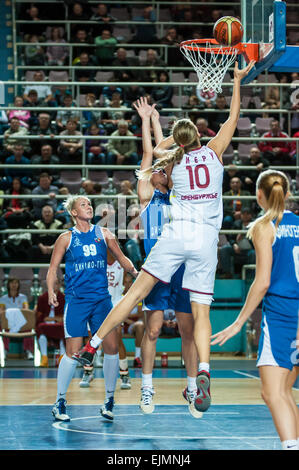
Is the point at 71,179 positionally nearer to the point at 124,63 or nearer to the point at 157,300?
the point at 124,63

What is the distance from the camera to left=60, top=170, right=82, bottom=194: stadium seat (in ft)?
50.7

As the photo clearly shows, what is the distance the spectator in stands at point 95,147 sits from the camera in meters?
15.9

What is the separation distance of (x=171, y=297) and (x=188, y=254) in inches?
37.2

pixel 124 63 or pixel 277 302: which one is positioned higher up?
pixel 124 63

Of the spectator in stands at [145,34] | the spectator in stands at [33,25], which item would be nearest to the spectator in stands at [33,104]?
the spectator in stands at [33,25]

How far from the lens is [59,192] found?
14969 millimetres

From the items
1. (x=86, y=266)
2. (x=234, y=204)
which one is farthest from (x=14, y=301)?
(x=86, y=266)

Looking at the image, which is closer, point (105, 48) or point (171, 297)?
point (171, 297)

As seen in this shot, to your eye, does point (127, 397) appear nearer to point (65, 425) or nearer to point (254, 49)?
point (65, 425)

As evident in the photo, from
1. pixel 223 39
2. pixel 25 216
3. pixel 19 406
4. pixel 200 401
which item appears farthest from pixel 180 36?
pixel 200 401

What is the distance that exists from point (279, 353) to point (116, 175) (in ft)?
37.7

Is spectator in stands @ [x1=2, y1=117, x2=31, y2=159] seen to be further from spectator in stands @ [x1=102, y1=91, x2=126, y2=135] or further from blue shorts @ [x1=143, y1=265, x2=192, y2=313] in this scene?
blue shorts @ [x1=143, y1=265, x2=192, y2=313]

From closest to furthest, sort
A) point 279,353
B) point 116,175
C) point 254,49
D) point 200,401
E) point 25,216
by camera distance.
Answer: point 279,353 → point 200,401 → point 254,49 → point 25,216 → point 116,175

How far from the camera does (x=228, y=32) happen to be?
7.50 m
